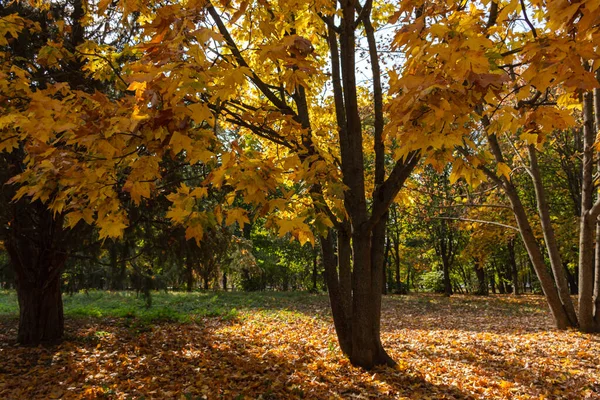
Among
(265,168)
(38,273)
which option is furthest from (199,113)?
(38,273)

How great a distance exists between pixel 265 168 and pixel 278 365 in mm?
3641

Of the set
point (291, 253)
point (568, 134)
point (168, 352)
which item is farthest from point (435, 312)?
point (291, 253)

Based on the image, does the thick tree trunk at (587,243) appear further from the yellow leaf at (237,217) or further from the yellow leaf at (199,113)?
the yellow leaf at (199,113)

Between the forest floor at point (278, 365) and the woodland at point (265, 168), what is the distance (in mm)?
43

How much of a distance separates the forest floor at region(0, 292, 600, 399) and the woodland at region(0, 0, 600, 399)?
43 mm

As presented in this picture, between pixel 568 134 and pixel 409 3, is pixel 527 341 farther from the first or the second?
pixel 568 134

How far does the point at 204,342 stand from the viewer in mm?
7105

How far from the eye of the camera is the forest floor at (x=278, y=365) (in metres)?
4.29

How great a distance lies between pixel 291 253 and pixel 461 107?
2491 centimetres

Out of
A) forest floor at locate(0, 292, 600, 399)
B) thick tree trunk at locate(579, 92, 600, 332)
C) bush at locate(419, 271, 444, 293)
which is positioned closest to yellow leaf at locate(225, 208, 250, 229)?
forest floor at locate(0, 292, 600, 399)

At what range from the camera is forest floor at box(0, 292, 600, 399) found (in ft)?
14.1

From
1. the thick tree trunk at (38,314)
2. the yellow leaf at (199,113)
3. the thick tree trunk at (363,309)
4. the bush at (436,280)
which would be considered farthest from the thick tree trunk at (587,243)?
the bush at (436,280)

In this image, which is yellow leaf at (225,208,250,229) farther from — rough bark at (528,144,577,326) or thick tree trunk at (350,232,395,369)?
rough bark at (528,144,577,326)

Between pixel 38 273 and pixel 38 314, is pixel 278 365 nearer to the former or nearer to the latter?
pixel 38 314
